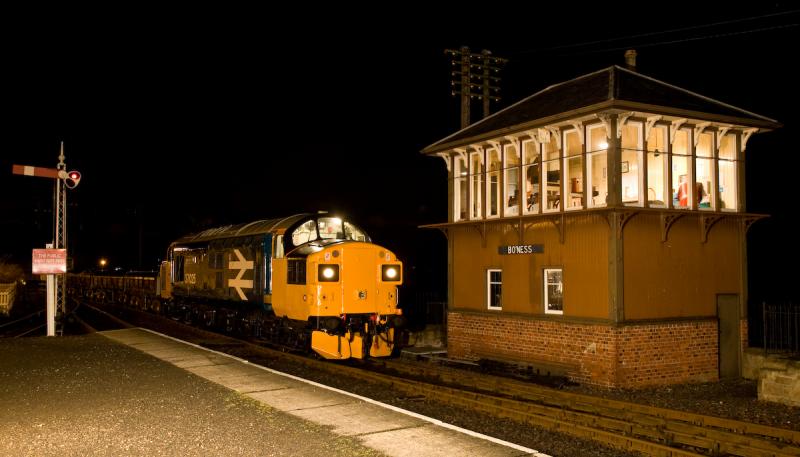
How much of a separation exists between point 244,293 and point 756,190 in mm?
36476

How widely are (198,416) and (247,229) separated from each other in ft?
32.9

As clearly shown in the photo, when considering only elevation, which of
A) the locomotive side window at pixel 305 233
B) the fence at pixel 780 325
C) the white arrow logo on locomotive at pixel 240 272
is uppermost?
the locomotive side window at pixel 305 233

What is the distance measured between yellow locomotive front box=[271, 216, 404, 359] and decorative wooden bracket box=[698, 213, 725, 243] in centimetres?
679

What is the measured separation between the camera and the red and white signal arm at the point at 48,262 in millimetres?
19406

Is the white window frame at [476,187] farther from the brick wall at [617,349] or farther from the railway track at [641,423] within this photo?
the railway track at [641,423]

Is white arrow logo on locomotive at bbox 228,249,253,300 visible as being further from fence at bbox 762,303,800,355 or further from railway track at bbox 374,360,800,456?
fence at bbox 762,303,800,355

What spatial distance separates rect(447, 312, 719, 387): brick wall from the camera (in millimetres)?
12992

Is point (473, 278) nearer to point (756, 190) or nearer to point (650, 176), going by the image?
point (650, 176)

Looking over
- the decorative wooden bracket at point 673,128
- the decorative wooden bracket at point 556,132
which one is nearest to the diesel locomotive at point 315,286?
the decorative wooden bracket at point 556,132

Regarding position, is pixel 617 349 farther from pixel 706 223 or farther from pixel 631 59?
pixel 631 59

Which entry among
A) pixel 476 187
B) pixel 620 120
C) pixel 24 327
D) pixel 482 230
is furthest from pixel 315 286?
pixel 24 327

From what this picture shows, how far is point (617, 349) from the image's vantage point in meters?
12.9

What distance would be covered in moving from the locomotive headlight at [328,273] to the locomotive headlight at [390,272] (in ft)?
4.50

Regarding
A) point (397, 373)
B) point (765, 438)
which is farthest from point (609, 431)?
point (397, 373)
